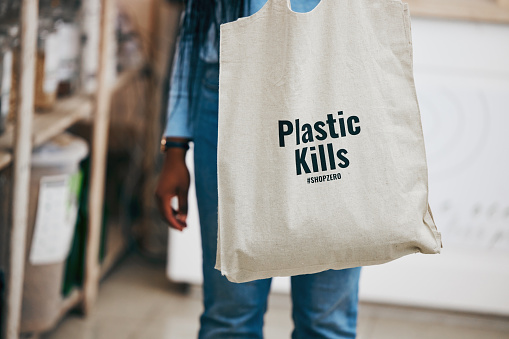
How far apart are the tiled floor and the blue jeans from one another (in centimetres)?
76

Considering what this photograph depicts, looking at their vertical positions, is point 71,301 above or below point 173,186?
below

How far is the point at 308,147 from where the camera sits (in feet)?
2.35

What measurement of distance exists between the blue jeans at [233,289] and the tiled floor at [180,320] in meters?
0.76

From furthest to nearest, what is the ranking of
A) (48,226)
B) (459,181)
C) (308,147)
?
(459,181) → (48,226) → (308,147)

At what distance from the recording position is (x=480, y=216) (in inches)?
65.5

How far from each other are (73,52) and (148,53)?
60 cm

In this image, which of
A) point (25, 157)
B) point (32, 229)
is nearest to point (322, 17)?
point (25, 157)

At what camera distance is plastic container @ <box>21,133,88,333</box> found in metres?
1.37

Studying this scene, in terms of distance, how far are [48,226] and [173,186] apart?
625mm

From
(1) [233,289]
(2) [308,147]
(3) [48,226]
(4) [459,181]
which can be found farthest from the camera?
(4) [459,181]

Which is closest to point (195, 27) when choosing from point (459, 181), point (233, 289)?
point (233, 289)

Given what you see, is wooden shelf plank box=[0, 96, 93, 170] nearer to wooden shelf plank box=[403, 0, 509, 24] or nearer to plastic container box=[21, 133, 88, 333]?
plastic container box=[21, 133, 88, 333]

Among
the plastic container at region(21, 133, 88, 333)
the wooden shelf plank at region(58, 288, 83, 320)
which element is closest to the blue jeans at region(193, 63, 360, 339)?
the plastic container at region(21, 133, 88, 333)

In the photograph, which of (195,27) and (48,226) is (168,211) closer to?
(195,27)
